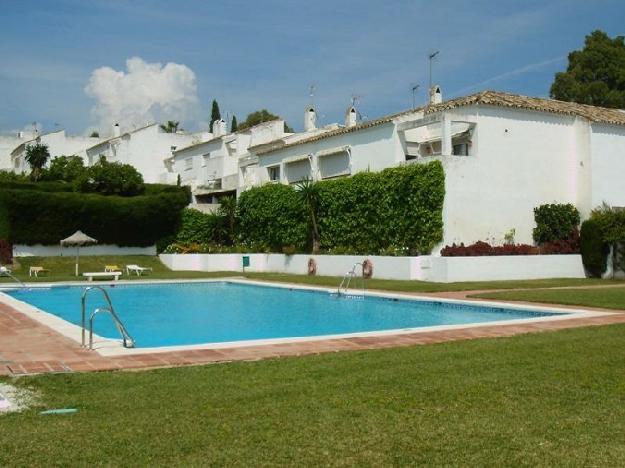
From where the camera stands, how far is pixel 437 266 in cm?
2383

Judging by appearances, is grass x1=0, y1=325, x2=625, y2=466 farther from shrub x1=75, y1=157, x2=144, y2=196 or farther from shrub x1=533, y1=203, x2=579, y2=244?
shrub x1=75, y1=157, x2=144, y2=196

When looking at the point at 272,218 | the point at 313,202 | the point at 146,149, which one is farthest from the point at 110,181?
the point at 313,202

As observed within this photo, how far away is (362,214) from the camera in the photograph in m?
29.4

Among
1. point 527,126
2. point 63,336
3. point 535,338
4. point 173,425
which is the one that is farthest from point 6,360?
point 527,126

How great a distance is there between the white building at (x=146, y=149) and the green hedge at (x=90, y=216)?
678 inches

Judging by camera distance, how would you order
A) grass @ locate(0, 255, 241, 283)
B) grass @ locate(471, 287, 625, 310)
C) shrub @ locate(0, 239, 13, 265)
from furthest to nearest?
shrub @ locate(0, 239, 13, 265), grass @ locate(0, 255, 241, 283), grass @ locate(471, 287, 625, 310)

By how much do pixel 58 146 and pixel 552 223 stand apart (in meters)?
55.9

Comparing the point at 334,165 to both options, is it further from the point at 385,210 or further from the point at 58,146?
the point at 58,146

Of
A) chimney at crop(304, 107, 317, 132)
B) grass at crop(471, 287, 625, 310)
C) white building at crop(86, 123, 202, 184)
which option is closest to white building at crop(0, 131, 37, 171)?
white building at crop(86, 123, 202, 184)

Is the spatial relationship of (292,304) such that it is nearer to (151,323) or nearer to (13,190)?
(151,323)

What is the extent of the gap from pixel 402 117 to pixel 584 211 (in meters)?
9.35

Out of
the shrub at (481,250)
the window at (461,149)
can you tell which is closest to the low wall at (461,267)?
the shrub at (481,250)

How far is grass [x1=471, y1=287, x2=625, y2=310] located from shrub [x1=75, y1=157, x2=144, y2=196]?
3209 cm

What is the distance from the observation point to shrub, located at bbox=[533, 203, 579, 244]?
27.0 meters
